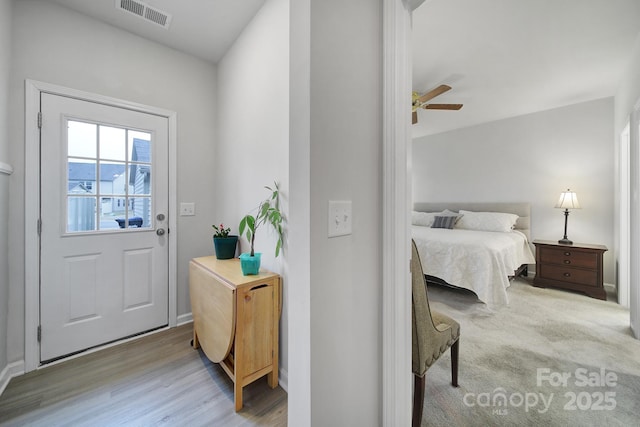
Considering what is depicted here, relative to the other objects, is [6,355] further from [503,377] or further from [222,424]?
[503,377]

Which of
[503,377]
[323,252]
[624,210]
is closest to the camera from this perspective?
[323,252]

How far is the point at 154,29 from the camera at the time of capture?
204 centimetres

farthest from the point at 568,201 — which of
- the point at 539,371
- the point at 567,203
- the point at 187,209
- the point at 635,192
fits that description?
the point at 187,209

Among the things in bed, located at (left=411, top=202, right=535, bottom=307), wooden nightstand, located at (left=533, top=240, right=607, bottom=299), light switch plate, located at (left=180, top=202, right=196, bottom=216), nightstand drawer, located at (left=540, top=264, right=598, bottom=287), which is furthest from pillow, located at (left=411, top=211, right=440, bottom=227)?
light switch plate, located at (left=180, top=202, right=196, bottom=216)

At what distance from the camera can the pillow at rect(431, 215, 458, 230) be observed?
13.2 ft

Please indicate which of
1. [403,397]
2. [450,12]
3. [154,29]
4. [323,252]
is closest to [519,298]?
[403,397]

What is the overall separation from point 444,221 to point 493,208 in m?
0.95

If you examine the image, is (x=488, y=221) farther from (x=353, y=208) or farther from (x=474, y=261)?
(x=353, y=208)

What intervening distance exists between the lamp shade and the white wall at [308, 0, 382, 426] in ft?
12.9

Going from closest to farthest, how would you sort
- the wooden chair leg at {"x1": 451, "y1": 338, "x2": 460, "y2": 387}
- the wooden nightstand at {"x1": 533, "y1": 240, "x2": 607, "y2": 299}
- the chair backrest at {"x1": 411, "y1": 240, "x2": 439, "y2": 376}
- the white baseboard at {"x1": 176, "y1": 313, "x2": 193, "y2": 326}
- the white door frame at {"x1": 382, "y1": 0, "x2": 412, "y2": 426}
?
the white door frame at {"x1": 382, "y1": 0, "x2": 412, "y2": 426} → the chair backrest at {"x1": 411, "y1": 240, "x2": 439, "y2": 376} → the wooden chair leg at {"x1": 451, "y1": 338, "x2": 460, "y2": 387} → the white baseboard at {"x1": 176, "y1": 313, "x2": 193, "y2": 326} → the wooden nightstand at {"x1": 533, "y1": 240, "x2": 607, "y2": 299}

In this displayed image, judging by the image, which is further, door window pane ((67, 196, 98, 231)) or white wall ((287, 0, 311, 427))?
door window pane ((67, 196, 98, 231))

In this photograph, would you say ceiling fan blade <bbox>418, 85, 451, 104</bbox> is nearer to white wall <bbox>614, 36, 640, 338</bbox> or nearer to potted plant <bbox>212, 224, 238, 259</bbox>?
white wall <bbox>614, 36, 640, 338</bbox>

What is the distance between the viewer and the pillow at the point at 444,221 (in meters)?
4.04

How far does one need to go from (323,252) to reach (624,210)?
387 cm
